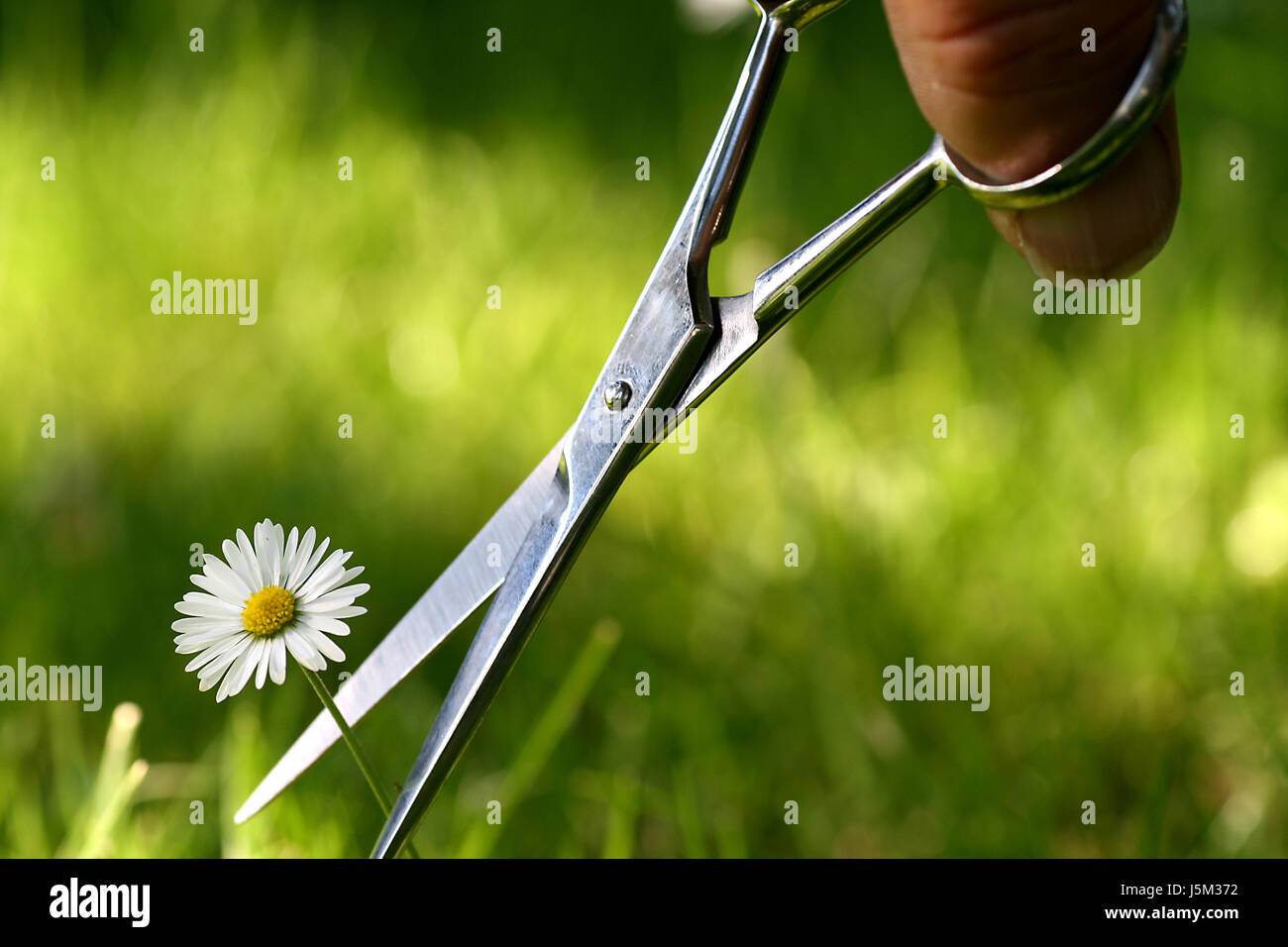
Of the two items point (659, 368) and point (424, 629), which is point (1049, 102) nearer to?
point (659, 368)

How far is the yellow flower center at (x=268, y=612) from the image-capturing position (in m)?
0.55

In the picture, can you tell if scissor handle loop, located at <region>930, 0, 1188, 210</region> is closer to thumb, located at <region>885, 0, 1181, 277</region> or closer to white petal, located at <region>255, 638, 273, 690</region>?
thumb, located at <region>885, 0, 1181, 277</region>

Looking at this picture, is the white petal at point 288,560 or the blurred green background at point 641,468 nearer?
the white petal at point 288,560

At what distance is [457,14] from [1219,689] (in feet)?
6.22

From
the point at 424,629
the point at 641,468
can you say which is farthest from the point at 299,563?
the point at 641,468

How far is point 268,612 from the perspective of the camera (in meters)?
0.55

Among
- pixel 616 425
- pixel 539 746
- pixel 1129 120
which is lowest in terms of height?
pixel 539 746

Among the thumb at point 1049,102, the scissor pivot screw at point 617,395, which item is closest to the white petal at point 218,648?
the scissor pivot screw at point 617,395

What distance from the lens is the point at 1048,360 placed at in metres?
1.51

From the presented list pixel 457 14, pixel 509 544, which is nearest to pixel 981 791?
pixel 509 544

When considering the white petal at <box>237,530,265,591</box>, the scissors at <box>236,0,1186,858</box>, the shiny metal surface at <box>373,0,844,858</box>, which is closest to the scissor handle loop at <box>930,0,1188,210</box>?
the scissors at <box>236,0,1186,858</box>

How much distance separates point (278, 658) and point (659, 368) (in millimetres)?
243

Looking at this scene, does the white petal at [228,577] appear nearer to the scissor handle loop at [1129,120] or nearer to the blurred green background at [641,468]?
the blurred green background at [641,468]

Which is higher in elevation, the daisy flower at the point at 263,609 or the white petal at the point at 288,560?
the white petal at the point at 288,560
